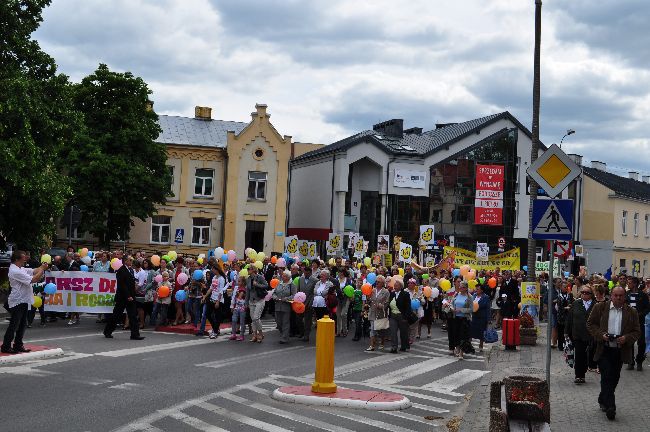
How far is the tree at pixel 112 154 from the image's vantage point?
45281 millimetres

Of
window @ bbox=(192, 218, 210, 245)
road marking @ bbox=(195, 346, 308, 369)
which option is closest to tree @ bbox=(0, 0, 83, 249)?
road marking @ bbox=(195, 346, 308, 369)

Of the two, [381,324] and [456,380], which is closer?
[456,380]

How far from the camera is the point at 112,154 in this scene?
4659cm

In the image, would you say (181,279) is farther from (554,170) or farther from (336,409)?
(554,170)

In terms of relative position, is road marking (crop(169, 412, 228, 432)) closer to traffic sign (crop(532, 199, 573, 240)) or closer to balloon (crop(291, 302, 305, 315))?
traffic sign (crop(532, 199, 573, 240))

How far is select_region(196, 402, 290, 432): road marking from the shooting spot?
980 cm

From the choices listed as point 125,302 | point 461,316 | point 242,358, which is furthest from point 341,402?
point 125,302

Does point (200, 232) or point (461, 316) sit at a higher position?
point (200, 232)

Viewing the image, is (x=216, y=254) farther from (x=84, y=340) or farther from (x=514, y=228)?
(x=514, y=228)

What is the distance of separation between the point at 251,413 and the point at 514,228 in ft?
169

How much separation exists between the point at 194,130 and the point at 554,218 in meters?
50.0

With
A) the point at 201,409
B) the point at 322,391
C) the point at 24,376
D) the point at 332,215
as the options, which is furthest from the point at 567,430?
the point at 332,215

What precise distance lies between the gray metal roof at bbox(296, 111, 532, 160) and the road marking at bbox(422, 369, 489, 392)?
129ft

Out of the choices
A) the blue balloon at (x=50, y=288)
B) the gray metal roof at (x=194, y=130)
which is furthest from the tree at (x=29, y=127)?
the gray metal roof at (x=194, y=130)
